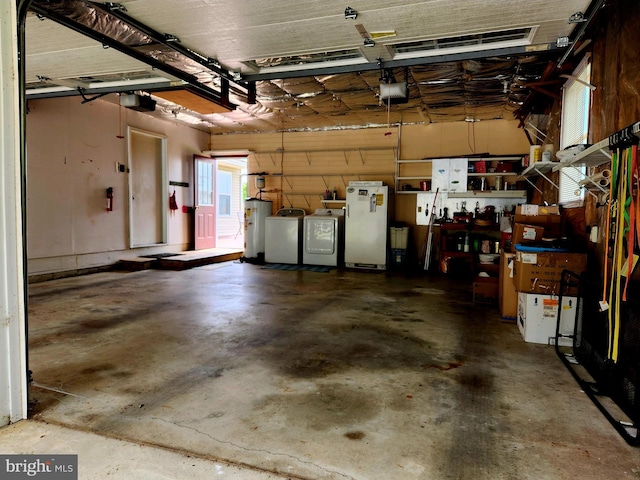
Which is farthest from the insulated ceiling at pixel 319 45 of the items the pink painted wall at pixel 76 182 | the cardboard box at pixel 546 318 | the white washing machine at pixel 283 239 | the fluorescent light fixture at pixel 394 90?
the white washing machine at pixel 283 239

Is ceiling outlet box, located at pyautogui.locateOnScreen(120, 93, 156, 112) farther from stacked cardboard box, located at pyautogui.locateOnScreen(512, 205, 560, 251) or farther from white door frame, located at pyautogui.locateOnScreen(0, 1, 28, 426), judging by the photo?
stacked cardboard box, located at pyautogui.locateOnScreen(512, 205, 560, 251)

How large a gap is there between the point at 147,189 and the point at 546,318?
290 inches

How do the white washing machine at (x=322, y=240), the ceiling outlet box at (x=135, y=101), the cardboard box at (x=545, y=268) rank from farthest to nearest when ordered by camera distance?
the white washing machine at (x=322, y=240), the ceiling outlet box at (x=135, y=101), the cardboard box at (x=545, y=268)

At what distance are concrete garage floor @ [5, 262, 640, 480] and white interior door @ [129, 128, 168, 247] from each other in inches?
136

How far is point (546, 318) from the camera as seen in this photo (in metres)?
3.28

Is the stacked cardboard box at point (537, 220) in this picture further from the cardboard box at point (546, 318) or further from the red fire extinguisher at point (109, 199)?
the red fire extinguisher at point (109, 199)

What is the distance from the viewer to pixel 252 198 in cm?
879

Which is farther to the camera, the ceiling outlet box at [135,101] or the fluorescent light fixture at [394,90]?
the ceiling outlet box at [135,101]

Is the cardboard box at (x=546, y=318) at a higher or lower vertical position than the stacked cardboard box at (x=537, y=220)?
lower

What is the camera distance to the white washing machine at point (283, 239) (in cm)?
807

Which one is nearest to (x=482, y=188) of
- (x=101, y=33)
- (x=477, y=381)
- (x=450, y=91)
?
(x=450, y=91)

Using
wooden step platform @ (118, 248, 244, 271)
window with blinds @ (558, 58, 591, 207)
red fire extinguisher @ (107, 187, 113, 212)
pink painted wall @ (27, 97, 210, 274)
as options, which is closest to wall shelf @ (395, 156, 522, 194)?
window with blinds @ (558, 58, 591, 207)

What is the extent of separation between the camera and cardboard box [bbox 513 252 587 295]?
318cm

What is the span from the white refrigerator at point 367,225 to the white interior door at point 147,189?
393 centimetres
